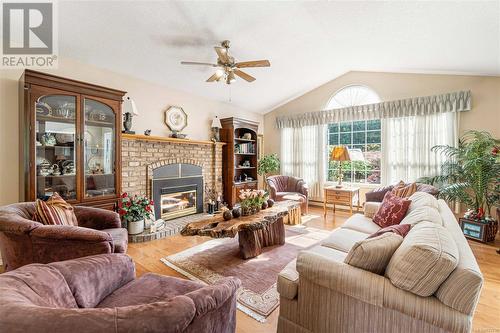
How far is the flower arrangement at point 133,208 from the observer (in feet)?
10.8

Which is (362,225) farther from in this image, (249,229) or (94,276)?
(94,276)

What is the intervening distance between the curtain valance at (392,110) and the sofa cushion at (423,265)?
3997 millimetres

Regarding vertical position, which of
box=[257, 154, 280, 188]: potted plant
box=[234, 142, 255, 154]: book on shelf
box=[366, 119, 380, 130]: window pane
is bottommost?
box=[257, 154, 280, 188]: potted plant

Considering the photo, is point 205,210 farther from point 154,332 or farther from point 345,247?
point 154,332

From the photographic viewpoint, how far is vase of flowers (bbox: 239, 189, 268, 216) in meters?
2.86

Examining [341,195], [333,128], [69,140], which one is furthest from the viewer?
[333,128]

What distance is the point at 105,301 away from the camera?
49.4 inches

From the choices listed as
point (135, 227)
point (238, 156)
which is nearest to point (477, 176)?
point (238, 156)

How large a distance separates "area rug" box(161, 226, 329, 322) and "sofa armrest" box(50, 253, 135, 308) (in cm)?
99

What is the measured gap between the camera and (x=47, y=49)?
2861 millimetres

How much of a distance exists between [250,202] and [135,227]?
1803mm

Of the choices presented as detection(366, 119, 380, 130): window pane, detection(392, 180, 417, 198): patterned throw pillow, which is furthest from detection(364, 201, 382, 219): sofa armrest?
detection(366, 119, 380, 130): window pane

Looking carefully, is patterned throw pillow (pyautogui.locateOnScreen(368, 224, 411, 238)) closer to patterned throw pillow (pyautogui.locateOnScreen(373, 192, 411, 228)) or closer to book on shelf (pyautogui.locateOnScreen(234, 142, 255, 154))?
patterned throw pillow (pyautogui.locateOnScreen(373, 192, 411, 228))

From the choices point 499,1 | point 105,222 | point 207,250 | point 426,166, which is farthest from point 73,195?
point 426,166
